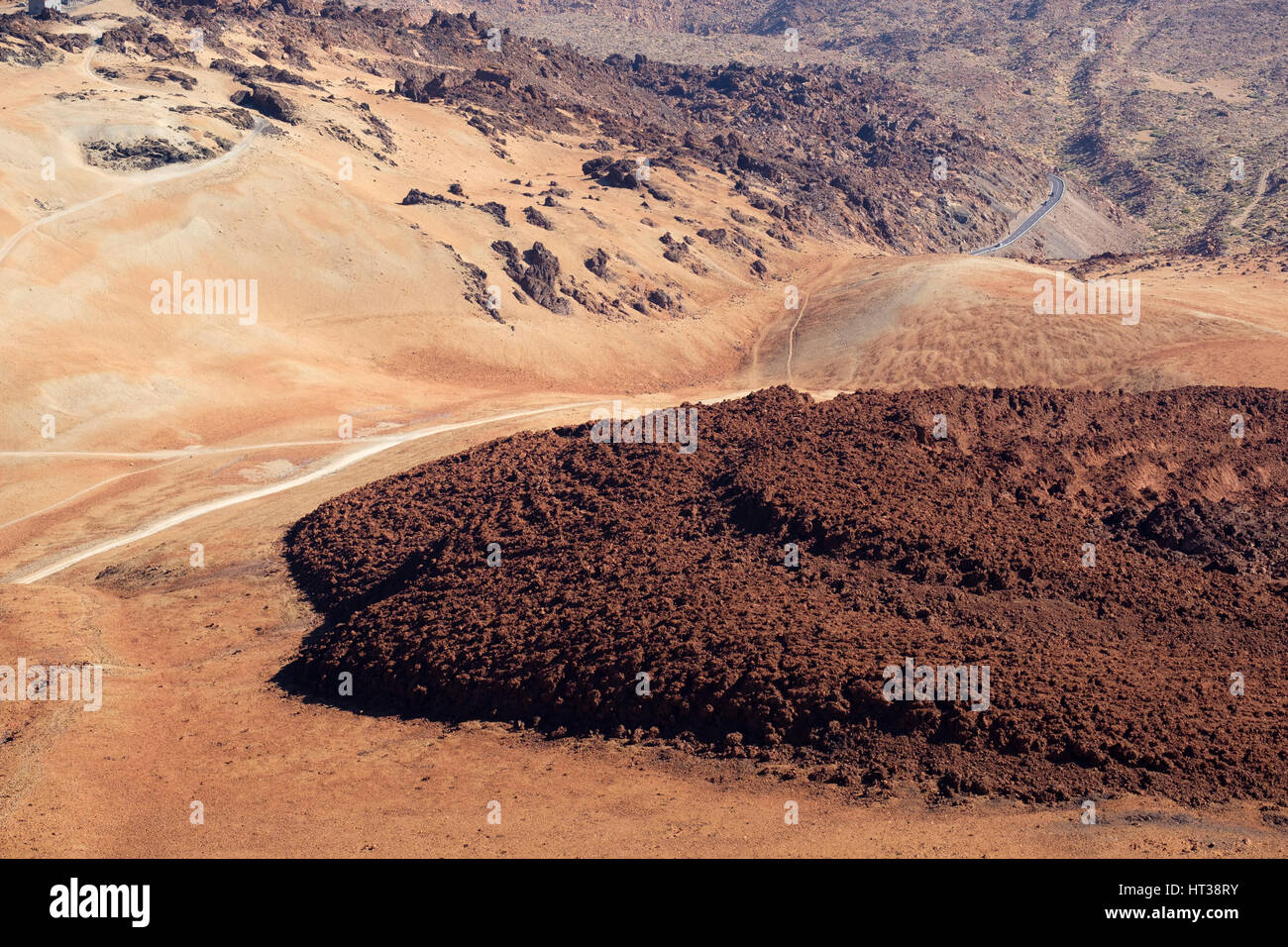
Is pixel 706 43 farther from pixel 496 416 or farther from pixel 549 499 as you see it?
pixel 549 499

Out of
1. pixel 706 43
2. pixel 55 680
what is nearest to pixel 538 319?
pixel 55 680

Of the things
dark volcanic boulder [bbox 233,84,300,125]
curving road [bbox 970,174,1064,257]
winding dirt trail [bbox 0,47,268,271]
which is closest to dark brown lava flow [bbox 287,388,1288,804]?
winding dirt trail [bbox 0,47,268,271]

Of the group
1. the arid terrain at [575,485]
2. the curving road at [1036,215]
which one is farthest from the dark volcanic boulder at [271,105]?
the curving road at [1036,215]

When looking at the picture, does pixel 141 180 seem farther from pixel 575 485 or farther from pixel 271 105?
pixel 575 485

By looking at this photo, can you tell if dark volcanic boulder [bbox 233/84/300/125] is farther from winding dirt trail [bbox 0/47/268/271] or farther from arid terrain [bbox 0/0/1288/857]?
winding dirt trail [bbox 0/47/268/271]

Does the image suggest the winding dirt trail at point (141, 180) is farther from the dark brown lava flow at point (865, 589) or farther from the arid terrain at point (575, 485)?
the dark brown lava flow at point (865, 589)
